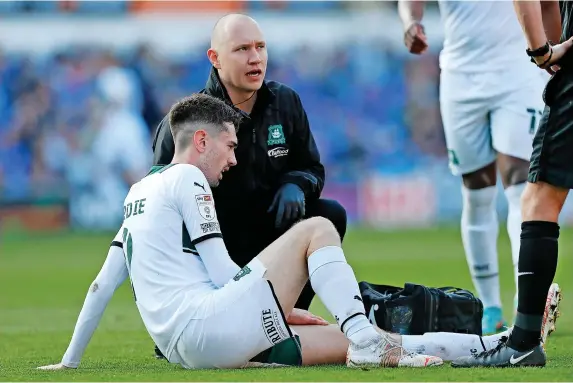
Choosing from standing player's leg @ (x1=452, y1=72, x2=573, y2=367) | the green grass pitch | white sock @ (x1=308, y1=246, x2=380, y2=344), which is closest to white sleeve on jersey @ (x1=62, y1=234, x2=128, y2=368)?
A: the green grass pitch

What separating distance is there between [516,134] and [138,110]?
14795 mm

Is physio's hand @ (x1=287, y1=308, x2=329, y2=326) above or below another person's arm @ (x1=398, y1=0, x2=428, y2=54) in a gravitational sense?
below

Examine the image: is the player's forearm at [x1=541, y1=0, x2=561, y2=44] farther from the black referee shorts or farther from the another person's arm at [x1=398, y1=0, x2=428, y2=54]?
the another person's arm at [x1=398, y1=0, x2=428, y2=54]

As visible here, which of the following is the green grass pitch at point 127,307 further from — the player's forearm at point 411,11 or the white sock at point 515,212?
the player's forearm at point 411,11

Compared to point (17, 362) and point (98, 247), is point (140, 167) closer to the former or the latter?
point (98, 247)

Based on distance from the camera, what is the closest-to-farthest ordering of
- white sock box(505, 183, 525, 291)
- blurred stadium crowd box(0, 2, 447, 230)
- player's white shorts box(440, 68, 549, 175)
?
white sock box(505, 183, 525, 291), player's white shorts box(440, 68, 549, 175), blurred stadium crowd box(0, 2, 447, 230)

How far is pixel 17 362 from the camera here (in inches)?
255

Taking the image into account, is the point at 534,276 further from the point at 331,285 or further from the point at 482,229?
the point at 482,229

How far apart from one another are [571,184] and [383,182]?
53.6 feet

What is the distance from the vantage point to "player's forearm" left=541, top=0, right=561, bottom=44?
5.89 metres

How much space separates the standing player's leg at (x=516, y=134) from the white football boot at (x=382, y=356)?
2.38 metres

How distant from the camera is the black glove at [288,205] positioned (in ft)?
21.5

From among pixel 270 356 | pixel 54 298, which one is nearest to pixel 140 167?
pixel 54 298

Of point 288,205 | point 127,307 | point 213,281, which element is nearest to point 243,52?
point 288,205
